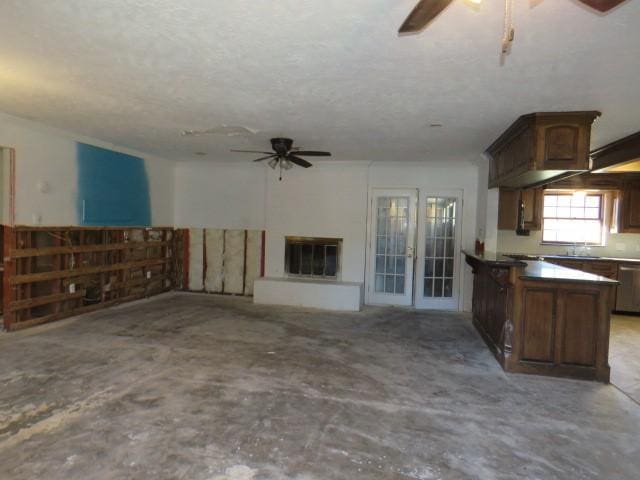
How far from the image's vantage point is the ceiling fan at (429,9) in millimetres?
1434

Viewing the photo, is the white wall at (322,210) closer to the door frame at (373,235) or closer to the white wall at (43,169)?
the door frame at (373,235)

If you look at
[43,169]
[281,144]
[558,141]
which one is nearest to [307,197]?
[281,144]

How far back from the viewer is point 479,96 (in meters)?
3.07

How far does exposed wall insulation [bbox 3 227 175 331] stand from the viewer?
448 centimetres

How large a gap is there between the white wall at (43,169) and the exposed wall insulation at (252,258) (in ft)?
9.06

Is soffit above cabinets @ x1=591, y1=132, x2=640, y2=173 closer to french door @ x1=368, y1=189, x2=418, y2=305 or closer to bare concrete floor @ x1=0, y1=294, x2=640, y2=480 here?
french door @ x1=368, y1=189, x2=418, y2=305

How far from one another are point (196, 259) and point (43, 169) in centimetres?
305

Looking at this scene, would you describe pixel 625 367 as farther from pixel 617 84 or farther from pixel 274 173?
pixel 274 173

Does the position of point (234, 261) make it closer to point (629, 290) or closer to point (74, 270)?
point (74, 270)

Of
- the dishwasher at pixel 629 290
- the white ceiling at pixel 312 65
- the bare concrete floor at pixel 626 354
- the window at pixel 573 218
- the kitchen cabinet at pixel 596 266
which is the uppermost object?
the white ceiling at pixel 312 65

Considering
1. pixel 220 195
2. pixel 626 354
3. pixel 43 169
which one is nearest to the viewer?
pixel 626 354

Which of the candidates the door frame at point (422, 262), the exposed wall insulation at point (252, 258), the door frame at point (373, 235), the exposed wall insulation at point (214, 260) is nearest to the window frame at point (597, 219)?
the door frame at point (422, 262)

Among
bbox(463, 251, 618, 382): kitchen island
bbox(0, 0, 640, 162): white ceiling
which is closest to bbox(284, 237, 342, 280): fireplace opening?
bbox(0, 0, 640, 162): white ceiling

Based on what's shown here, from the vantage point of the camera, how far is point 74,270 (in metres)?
5.12
